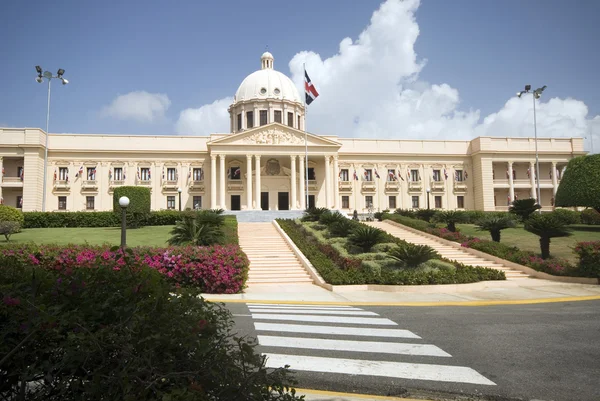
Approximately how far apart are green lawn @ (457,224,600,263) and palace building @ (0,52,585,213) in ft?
72.6

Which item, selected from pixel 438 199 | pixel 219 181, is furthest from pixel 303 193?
pixel 438 199

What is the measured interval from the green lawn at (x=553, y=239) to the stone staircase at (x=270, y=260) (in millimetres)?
11383

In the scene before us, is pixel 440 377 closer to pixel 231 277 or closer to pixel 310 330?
pixel 310 330

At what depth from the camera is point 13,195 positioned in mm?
48031

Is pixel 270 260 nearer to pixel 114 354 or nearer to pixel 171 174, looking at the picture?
pixel 114 354

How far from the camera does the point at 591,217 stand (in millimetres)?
34000

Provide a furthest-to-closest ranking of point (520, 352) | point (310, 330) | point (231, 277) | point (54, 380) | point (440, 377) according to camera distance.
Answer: point (231, 277)
point (310, 330)
point (520, 352)
point (440, 377)
point (54, 380)

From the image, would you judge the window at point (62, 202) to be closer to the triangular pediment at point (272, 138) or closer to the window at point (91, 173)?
the window at point (91, 173)

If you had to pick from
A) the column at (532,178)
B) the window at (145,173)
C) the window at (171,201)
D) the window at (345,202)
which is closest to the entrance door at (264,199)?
the window at (345,202)

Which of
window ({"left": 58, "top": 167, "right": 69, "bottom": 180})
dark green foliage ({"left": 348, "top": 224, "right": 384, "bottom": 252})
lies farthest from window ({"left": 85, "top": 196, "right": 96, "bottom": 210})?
dark green foliage ({"left": 348, "top": 224, "right": 384, "bottom": 252})

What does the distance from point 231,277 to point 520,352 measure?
9429mm

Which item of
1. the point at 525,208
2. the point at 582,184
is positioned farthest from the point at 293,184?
the point at 582,184

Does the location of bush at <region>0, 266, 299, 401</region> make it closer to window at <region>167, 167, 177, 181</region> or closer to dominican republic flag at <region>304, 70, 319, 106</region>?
dominican republic flag at <region>304, 70, 319, 106</region>

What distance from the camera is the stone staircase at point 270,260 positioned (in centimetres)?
1694
